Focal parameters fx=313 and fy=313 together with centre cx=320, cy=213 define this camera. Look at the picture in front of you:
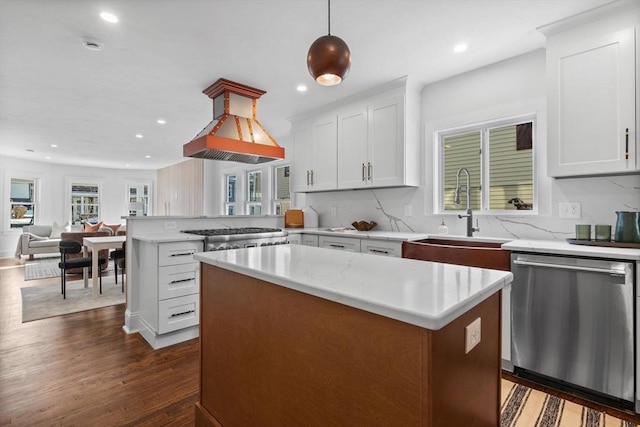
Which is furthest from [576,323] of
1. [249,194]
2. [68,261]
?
[249,194]

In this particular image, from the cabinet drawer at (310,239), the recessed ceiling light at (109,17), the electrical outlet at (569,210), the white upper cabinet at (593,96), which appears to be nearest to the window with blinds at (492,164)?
the electrical outlet at (569,210)

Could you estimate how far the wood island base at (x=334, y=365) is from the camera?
0.80 meters

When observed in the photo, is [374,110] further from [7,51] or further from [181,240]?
[7,51]

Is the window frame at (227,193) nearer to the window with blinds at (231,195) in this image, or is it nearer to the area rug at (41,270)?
the window with blinds at (231,195)

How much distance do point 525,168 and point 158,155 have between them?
7448 mm

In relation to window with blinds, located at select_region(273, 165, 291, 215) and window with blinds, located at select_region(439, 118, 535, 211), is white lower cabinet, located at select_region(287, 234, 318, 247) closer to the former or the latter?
window with blinds, located at select_region(439, 118, 535, 211)

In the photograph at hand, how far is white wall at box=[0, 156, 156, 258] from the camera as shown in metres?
7.73

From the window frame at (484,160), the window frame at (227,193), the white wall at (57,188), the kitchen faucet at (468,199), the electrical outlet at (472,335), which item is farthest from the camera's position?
the white wall at (57,188)

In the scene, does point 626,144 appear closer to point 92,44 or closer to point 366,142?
point 366,142

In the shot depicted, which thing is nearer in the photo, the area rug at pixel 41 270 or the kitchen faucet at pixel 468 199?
the kitchen faucet at pixel 468 199

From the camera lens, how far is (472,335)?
94cm

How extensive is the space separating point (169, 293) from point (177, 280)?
0.41ft

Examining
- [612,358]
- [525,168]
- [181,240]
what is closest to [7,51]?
[181,240]

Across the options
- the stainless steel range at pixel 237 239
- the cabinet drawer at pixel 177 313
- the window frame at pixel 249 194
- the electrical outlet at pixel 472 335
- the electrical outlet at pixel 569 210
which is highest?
the window frame at pixel 249 194
